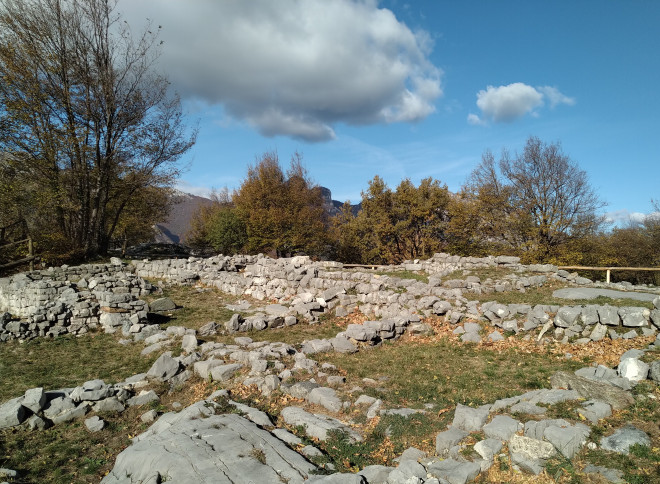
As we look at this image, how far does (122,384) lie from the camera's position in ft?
27.8

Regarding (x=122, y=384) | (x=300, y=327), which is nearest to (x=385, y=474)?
(x=122, y=384)

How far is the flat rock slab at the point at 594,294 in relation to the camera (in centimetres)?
1268

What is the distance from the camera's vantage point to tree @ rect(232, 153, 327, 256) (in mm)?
33500

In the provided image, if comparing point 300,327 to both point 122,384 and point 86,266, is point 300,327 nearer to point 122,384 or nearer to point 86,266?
point 122,384

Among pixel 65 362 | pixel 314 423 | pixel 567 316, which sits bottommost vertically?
pixel 65 362

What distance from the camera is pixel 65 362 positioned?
35.0 ft

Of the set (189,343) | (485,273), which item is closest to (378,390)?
(189,343)

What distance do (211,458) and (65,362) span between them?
8.27 metres

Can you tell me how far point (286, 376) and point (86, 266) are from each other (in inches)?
778

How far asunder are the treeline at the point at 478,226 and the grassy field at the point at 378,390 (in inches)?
625

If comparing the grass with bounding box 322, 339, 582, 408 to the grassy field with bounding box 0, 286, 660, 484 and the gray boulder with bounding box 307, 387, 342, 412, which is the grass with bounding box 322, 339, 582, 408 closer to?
the grassy field with bounding box 0, 286, 660, 484

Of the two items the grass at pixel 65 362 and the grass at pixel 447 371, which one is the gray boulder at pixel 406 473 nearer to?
the grass at pixel 447 371

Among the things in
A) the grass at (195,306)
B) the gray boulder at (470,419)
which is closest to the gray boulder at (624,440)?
the gray boulder at (470,419)

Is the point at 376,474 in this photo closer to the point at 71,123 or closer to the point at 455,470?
the point at 455,470
